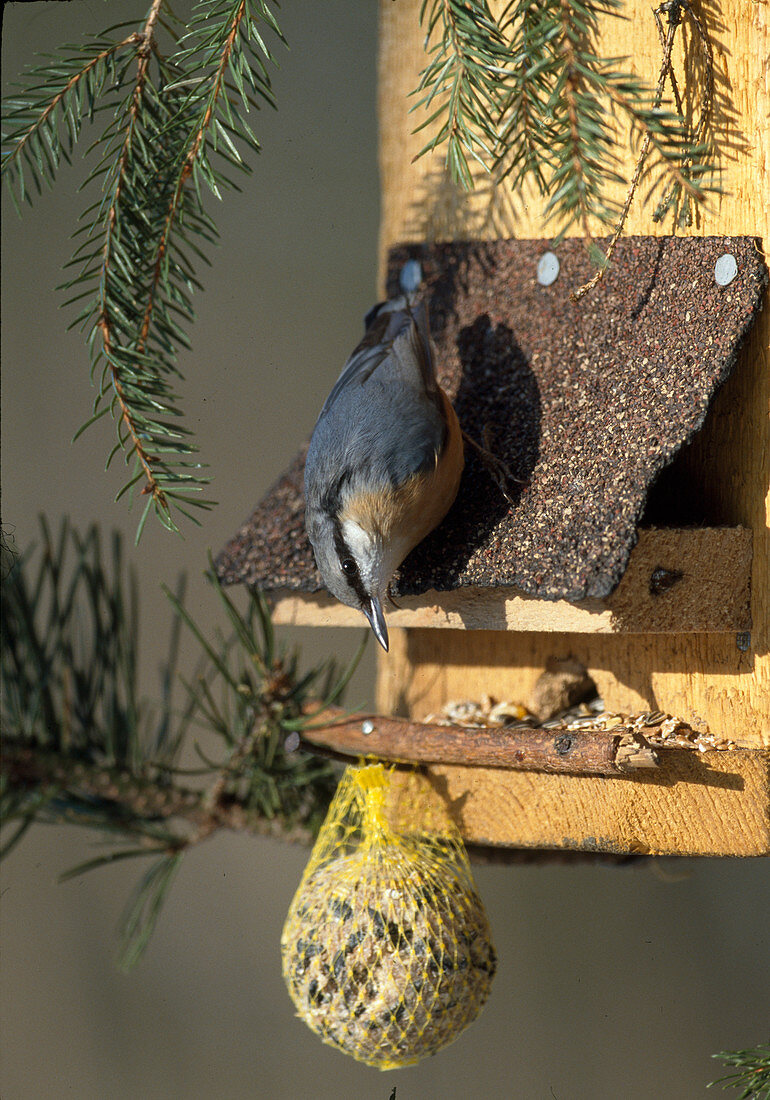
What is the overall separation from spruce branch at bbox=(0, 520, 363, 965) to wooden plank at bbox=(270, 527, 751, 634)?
254 mm

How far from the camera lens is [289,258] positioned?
2605mm

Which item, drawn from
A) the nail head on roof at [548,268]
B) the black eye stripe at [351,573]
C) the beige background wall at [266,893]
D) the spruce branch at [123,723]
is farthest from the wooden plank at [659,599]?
the beige background wall at [266,893]

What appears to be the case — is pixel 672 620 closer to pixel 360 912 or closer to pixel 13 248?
pixel 360 912

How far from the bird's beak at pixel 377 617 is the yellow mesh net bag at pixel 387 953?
0.21 m

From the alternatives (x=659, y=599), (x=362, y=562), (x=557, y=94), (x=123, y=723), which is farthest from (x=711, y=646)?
(x=123, y=723)

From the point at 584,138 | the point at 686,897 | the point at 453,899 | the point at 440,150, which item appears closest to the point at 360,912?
the point at 453,899

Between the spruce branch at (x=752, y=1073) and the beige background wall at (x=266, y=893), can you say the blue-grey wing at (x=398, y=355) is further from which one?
the beige background wall at (x=266, y=893)

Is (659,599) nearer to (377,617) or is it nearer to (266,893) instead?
(377,617)

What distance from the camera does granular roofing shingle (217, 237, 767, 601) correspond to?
1045 mm

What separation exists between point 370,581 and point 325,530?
0.09m

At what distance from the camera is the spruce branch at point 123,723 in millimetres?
1285

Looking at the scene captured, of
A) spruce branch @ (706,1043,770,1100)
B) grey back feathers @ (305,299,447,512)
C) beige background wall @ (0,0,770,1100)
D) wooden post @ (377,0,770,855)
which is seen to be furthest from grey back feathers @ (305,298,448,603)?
beige background wall @ (0,0,770,1100)

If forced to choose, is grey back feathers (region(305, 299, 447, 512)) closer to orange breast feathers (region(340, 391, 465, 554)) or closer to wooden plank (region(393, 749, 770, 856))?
orange breast feathers (region(340, 391, 465, 554))

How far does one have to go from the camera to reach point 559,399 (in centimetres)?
119
